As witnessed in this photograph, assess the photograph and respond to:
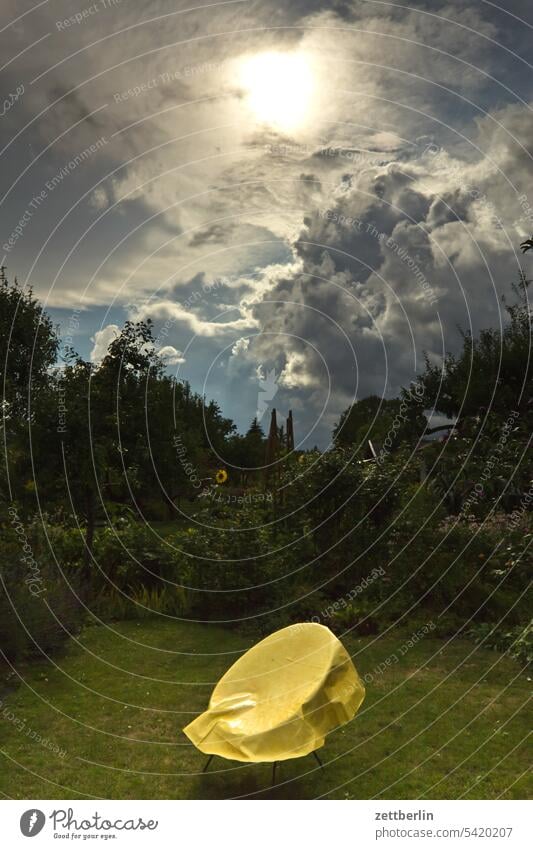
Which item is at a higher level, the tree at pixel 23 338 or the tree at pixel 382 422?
the tree at pixel 23 338

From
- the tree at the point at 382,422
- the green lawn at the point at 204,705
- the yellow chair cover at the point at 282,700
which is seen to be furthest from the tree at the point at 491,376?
the yellow chair cover at the point at 282,700

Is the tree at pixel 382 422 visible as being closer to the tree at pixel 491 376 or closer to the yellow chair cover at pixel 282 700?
the tree at pixel 491 376

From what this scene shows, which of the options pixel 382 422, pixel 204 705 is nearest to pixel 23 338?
pixel 382 422

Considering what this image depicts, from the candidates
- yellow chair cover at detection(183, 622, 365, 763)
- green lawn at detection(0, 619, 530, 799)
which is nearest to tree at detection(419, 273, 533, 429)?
green lawn at detection(0, 619, 530, 799)

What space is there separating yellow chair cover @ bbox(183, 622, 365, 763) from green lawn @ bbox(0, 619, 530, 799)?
69 cm

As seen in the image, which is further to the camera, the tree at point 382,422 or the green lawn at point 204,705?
the tree at point 382,422

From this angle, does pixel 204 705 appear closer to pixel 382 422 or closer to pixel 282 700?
pixel 282 700

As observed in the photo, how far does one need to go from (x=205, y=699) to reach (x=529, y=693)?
3.46 meters

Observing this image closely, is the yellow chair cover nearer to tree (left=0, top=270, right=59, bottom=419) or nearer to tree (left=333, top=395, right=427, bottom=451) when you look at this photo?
tree (left=333, top=395, right=427, bottom=451)

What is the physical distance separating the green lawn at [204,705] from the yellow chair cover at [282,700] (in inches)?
27.1

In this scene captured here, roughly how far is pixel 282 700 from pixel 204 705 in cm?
246

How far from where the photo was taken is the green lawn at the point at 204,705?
5.91 m

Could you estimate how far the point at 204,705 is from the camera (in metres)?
7.84
